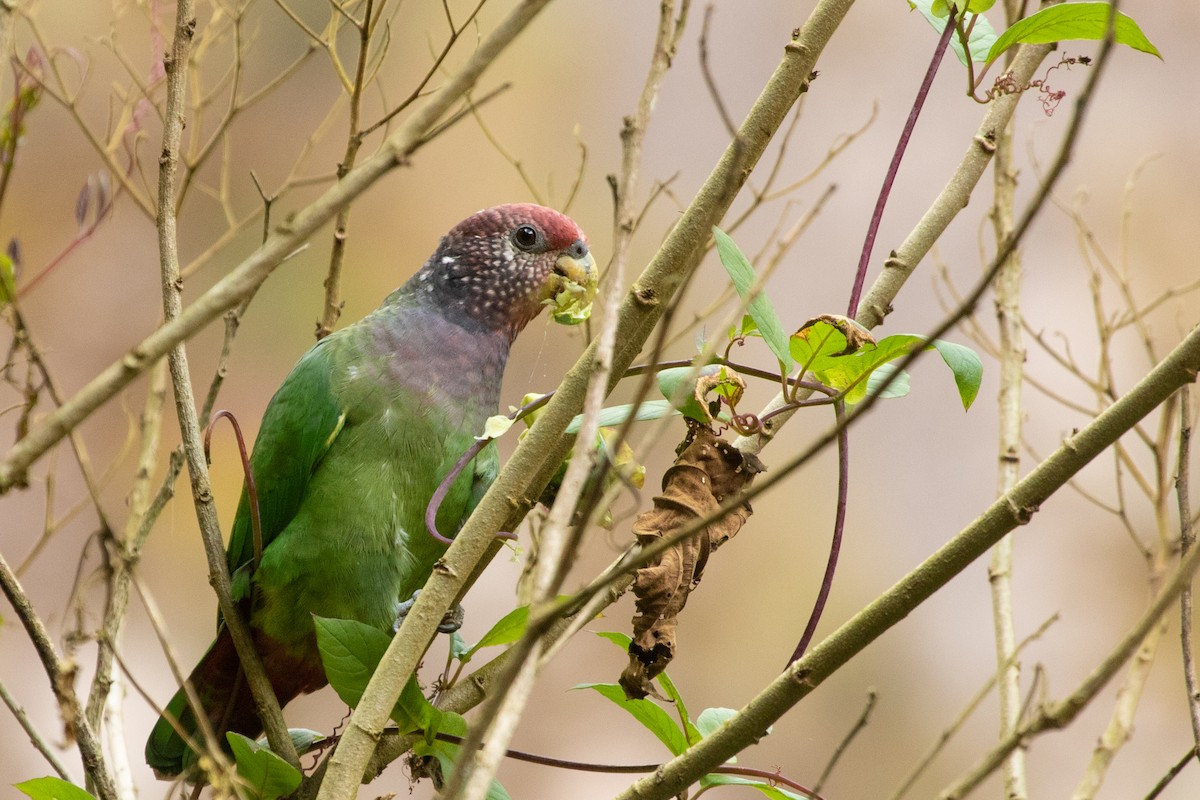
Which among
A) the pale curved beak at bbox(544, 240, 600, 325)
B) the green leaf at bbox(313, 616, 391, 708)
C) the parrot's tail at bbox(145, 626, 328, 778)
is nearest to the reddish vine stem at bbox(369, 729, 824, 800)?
the green leaf at bbox(313, 616, 391, 708)

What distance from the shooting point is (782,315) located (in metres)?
3.50

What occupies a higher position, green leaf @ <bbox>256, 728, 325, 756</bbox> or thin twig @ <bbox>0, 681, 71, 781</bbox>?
green leaf @ <bbox>256, 728, 325, 756</bbox>

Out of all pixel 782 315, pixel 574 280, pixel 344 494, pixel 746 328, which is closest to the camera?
pixel 746 328

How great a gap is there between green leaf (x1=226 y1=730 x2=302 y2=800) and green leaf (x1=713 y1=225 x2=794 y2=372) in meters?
0.79

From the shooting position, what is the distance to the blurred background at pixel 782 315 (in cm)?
345

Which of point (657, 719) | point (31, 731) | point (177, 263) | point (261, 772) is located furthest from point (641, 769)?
point (177, 263)

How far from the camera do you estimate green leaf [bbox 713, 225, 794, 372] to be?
1.05m

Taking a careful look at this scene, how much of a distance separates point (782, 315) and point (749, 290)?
8.21 feet

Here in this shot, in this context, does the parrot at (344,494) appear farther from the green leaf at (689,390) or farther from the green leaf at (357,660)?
the green leaf at (689,390)

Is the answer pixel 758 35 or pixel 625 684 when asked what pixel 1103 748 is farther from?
pixel 758 35

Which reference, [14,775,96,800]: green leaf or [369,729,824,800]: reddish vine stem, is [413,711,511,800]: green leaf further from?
[14,775,96,800]: green leaf

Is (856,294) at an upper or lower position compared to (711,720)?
upper

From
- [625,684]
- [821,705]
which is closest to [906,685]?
[821,705]

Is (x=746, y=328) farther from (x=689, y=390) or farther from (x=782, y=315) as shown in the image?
(x=782, y=315)
